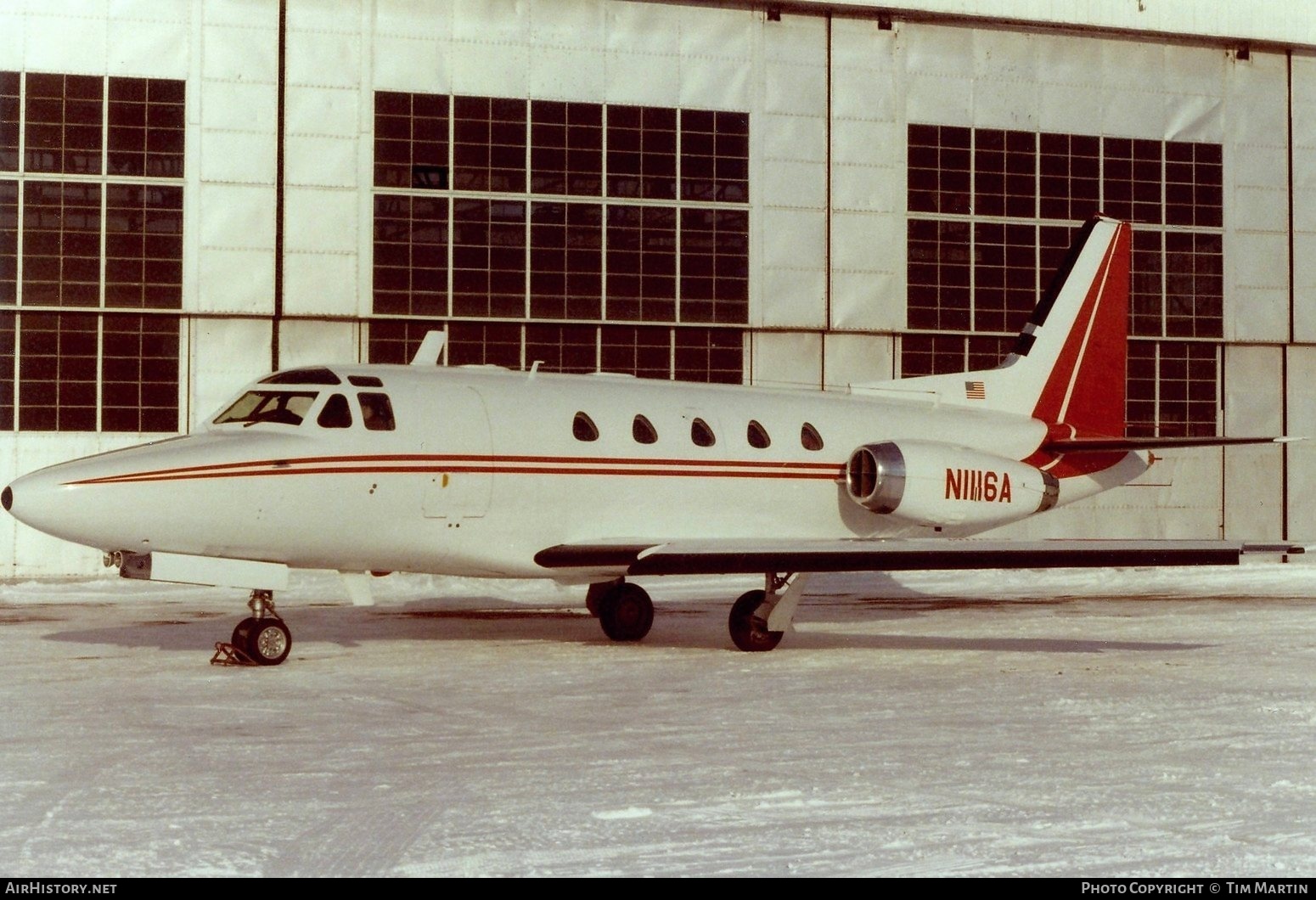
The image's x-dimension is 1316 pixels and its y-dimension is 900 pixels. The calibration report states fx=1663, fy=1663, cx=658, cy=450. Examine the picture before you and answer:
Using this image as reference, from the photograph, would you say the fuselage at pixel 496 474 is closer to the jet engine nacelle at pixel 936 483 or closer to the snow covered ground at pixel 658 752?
the jet engine nacelle at pixel 936 483

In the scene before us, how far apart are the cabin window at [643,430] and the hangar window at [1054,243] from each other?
13.6m

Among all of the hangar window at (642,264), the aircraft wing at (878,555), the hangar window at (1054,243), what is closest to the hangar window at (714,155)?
the hangar window at (642,264)

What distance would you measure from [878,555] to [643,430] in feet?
10.5

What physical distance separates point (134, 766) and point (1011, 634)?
1185cm

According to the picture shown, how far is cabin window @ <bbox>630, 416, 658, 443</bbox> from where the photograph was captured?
692 inches

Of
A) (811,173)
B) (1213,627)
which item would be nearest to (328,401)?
(1213,627)

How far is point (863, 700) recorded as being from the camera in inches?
509

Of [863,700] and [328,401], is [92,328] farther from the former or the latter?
[863,700]

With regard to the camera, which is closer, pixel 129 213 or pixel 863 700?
pixel 863 700

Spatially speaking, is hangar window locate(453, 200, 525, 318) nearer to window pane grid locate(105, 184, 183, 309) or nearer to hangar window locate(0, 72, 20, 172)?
window pane grid locate(105, 184, 183, 309)

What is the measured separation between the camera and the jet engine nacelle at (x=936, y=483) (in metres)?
18.5

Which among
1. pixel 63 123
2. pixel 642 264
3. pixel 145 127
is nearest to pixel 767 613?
pixel 642 264

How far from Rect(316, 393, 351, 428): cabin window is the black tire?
1.86m

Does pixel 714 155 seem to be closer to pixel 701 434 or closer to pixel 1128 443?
pixel 1128 443
